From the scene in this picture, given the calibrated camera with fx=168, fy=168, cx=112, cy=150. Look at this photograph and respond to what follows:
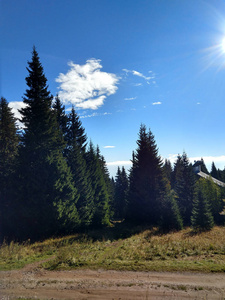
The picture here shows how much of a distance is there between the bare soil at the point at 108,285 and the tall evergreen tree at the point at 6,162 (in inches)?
431

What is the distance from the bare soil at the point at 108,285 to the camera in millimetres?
7246

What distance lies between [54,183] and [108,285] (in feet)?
43.8

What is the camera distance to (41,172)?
1936cm

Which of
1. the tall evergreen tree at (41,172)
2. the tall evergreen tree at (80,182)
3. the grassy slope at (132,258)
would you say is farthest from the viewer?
the tall evergreen tree at (80,182)

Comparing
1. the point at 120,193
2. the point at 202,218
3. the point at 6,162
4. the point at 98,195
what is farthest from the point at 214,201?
the point at 6,162

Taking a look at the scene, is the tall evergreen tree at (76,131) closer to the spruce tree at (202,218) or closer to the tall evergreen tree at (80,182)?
the tall evergreen tree at (80,182)

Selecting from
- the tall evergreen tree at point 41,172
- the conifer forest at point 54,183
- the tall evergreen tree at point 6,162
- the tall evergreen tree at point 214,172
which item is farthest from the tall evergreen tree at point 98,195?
the tall evergreen tree at point 214,172

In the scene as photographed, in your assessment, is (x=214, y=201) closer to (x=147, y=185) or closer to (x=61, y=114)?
(x=147, y=185)

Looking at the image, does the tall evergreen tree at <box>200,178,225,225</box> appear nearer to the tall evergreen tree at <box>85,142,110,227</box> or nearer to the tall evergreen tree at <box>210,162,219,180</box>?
the tall evergreen tree at <box>85,142,110,227</box>

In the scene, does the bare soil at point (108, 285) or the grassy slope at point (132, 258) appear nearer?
the bare soil at point (108, 285)

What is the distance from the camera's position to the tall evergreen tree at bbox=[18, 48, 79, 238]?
1877 centimetres

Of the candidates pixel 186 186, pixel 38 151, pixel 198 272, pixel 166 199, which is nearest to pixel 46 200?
pixel 38 151

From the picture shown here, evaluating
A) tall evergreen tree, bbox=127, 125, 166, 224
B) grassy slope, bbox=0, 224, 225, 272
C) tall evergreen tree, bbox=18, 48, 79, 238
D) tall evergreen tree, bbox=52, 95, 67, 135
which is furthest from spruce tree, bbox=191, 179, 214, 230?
tall evergreen tree, bbox=52, 95, 67, 135

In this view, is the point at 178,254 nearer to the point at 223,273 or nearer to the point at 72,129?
the point at 223,273
